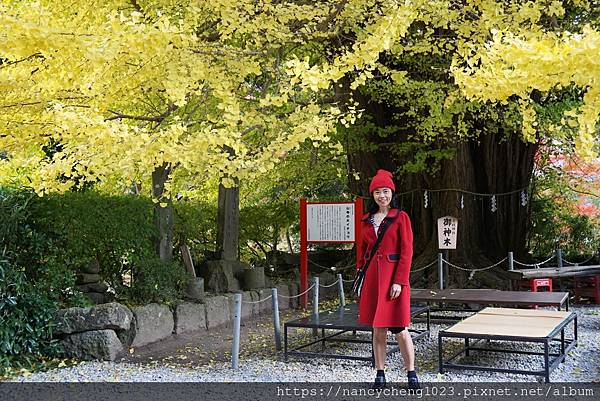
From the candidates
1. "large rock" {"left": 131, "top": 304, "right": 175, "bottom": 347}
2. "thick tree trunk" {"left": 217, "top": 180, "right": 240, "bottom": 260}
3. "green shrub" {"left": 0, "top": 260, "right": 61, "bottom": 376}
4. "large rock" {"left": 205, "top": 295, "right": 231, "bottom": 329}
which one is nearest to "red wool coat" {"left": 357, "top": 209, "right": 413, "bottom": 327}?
"large rock" {"left": 131, "top": 304, "right": 175, "bottom": 347}

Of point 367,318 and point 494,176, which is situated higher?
point 494,176

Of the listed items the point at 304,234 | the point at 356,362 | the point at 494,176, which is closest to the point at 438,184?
the point at 494,176

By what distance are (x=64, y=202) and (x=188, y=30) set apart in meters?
2.37

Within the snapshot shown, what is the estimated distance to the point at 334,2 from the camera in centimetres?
716

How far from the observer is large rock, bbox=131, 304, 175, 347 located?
7.06 meters

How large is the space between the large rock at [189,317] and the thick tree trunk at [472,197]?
4.13m

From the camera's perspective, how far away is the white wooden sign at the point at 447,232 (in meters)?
10.0

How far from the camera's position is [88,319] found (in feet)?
21.4

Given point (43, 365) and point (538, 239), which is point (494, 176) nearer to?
point (538, 239)

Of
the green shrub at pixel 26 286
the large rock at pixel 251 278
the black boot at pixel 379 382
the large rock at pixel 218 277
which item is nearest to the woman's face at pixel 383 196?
the black boot at pixel 379 382

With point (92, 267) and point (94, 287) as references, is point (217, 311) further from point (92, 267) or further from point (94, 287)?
point (92, 267)

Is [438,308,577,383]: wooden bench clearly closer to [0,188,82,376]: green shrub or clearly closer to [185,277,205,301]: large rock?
[185,277,205,301]: large rock

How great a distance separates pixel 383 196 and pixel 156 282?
3855 millimetres

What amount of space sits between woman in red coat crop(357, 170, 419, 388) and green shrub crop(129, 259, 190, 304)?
350 centimetres
